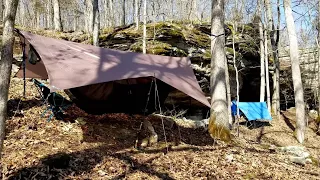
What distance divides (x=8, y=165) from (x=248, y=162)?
3.72m

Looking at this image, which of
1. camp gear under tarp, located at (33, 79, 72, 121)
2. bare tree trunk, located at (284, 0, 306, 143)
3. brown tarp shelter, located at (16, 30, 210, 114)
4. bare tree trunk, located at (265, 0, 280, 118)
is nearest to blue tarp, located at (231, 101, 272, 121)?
bare tree trunk, located at (265, 0, 280, 118)

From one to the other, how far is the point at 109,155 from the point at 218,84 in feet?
10.6

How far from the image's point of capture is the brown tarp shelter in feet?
12.8

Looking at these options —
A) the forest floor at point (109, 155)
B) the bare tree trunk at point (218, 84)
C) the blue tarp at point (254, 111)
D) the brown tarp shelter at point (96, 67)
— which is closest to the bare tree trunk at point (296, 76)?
the blue tarp at point (254, 111)

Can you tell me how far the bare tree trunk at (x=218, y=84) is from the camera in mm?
6004

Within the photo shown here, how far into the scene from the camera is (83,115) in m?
6.54

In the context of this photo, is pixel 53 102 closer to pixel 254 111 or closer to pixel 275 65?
pixel 254 111

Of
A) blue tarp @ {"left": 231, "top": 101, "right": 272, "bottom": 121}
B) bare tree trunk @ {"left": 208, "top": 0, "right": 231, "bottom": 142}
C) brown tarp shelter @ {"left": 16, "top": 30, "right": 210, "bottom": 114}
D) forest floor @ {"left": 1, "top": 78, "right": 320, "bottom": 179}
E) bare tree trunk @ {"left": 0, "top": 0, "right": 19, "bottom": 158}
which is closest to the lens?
bare tree trunk @ {"left": 0, "top": 0, "right": 19, "bottom": 158}

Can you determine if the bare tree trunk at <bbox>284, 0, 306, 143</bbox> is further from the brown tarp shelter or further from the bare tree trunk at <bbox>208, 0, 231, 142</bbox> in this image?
the brown tarp shelter

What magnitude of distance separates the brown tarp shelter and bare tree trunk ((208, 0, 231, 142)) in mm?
720

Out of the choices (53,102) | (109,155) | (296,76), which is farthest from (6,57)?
(296,76)

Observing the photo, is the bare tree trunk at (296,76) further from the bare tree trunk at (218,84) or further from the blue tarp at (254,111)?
the bare tree trunk at (218,84)

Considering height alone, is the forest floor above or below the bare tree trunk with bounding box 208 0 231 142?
below

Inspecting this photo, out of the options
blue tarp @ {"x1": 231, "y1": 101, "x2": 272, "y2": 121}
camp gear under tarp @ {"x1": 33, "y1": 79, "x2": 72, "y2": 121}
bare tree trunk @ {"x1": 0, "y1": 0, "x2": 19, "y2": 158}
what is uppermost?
bare tree trunk @ {"x1": 0, "y1": 0, "x2": 19, "y2": 158}
